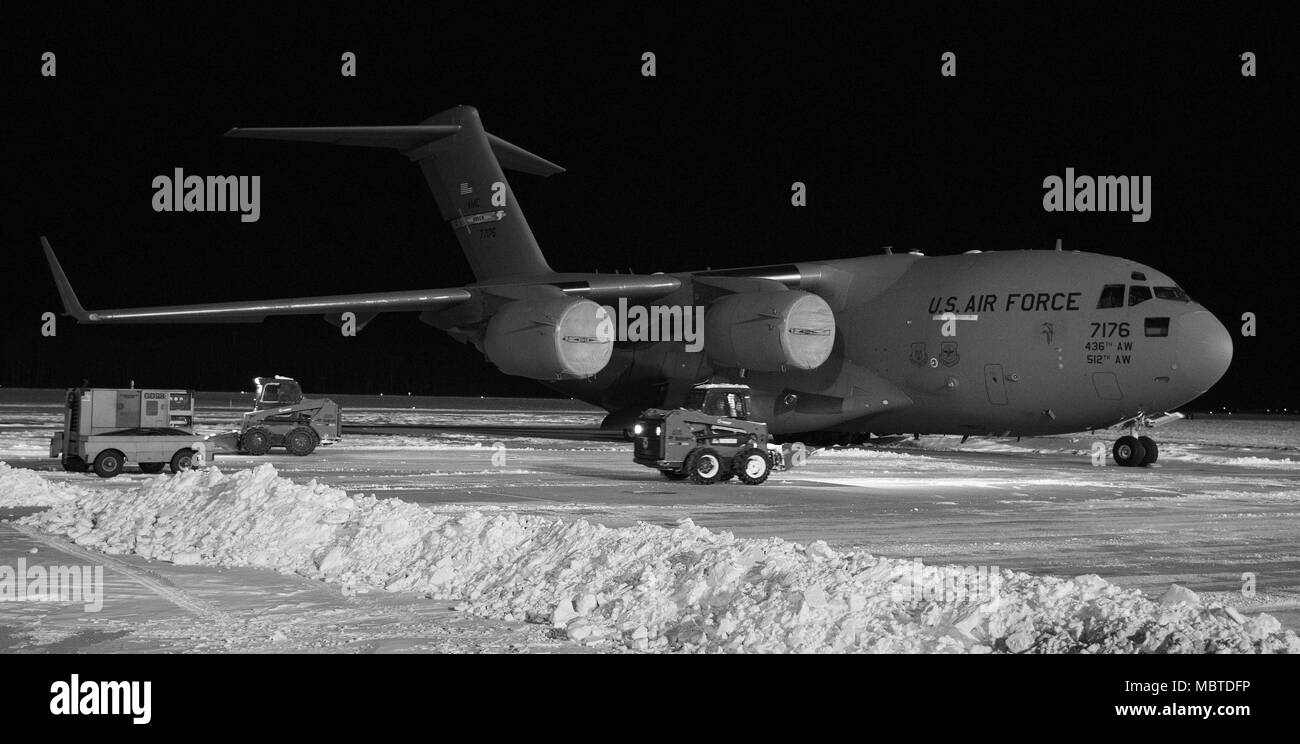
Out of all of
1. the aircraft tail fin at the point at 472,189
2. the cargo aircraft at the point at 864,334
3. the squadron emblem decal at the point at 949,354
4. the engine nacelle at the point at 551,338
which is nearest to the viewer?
the cargo aircraft at the point at 864,334

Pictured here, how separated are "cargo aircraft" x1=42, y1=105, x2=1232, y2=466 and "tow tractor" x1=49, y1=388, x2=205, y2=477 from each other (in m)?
4.36

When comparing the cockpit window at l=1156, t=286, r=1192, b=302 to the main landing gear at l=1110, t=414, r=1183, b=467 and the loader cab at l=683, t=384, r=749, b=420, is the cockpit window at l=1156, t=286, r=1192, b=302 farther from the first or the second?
the loader cab at l=683, t=384, r=749, b=420

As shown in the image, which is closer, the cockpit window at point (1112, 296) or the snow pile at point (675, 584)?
the snow pile at point (675, 584)

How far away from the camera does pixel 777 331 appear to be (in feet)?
78.5

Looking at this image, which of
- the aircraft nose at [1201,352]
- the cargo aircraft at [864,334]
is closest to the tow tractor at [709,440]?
the cargo aircraft at [864,334]

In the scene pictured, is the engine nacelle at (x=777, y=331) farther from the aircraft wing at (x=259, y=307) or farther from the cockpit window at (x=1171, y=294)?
the cockpit window at (x=1171, y=294)

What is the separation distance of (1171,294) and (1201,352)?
4.39 ft

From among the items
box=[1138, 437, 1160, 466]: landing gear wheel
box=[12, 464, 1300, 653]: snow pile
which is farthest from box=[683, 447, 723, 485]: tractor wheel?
box=[1138, 437, 1160, 466]: landing gear wheel

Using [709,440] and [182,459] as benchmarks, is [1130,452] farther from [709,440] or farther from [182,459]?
[182,459]

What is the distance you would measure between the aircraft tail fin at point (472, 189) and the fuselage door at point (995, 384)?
35.4 feet

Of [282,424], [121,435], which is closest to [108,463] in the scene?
[121,435]

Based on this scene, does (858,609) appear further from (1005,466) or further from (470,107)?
(470,107)

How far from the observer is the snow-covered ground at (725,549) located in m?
7.50
